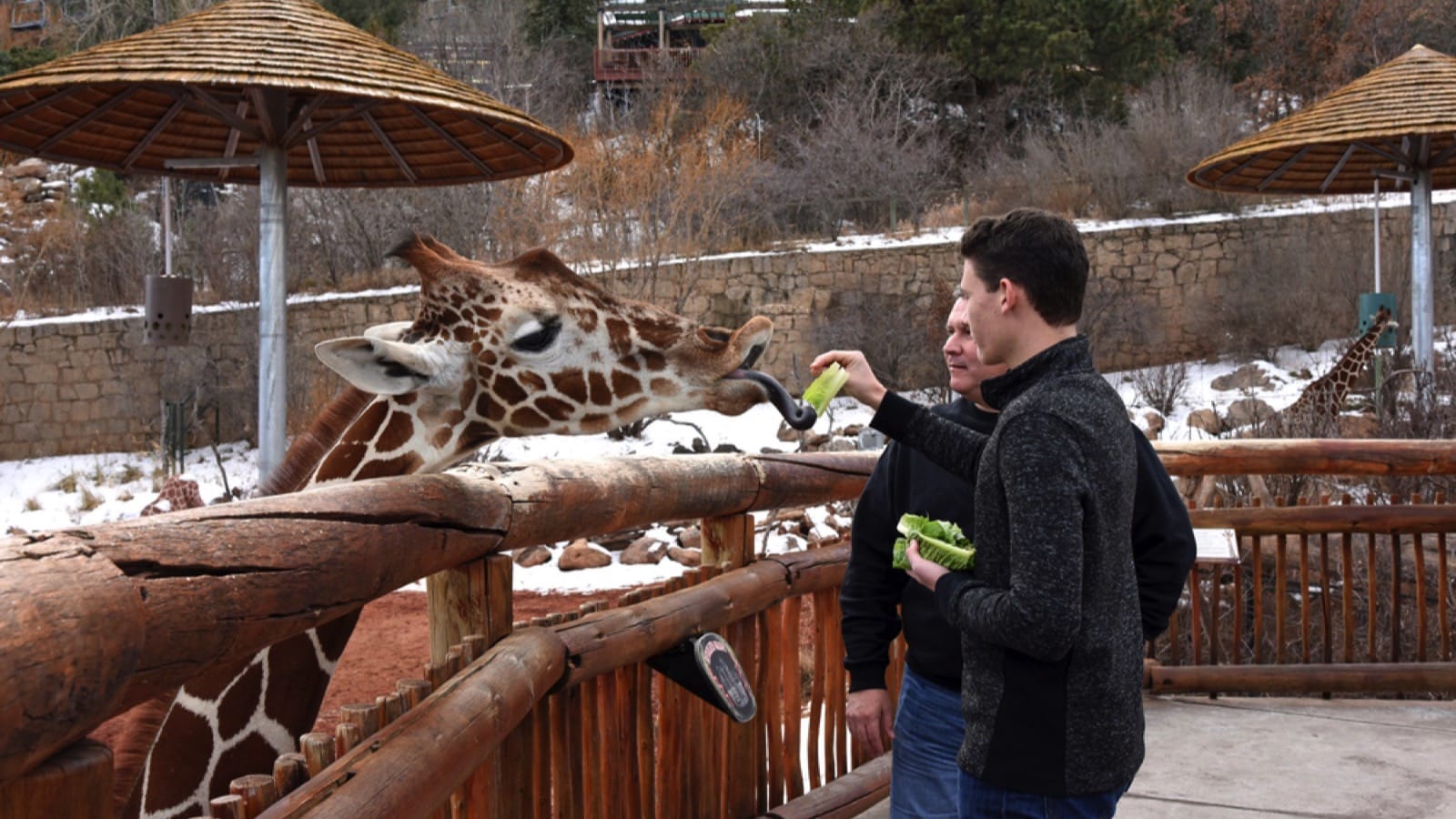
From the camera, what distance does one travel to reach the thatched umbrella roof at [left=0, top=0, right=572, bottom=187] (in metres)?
6.04

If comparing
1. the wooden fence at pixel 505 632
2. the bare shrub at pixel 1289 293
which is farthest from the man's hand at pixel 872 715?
the bare shrub at pixel 1289 293

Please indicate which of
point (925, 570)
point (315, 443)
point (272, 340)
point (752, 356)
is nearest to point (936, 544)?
point (925, 570)

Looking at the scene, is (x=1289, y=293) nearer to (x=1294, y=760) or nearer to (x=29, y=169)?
(x=1294, y=760)

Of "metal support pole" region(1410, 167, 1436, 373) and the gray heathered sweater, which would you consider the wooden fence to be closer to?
the gray heathered sweater

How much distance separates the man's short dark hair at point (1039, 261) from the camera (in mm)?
2111

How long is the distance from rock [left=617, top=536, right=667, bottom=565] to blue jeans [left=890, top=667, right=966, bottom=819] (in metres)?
8.86

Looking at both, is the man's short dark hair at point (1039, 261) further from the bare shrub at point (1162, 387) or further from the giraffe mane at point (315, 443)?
the bare shrub at point (1162, 387)

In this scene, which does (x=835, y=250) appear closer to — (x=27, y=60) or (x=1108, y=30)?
(x=1108, y=30)

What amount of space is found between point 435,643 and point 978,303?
1130 mm

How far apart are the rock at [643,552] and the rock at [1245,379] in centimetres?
917

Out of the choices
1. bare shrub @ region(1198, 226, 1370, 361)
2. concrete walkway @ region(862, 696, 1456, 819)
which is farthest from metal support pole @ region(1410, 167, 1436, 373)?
bare shrub @ region(1198, 226, 1370, 361)

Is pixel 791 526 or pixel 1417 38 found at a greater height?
pixel 1417 38

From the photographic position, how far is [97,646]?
116 cm

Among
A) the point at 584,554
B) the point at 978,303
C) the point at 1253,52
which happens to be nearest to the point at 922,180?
the point at 1253,52
